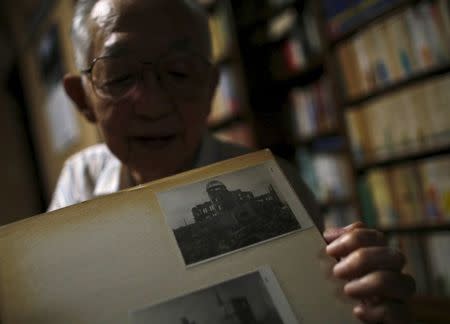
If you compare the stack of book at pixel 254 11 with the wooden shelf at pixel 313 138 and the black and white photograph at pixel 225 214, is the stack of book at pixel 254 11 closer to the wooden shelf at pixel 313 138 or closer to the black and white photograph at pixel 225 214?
the wooden shelf at pixel 313 138

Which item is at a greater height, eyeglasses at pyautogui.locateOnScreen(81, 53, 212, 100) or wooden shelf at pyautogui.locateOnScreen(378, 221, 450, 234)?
eyeglasses at pyautogui.locateOnScreen(81, 53, 212, 100)

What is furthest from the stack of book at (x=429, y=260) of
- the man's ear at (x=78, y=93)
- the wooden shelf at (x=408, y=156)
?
the man's ear at (x=78, y=93)

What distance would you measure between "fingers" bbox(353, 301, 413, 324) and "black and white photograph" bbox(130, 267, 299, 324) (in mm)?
73

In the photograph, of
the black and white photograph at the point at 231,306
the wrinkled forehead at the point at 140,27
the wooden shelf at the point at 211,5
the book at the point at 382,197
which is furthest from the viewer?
the wooden shelf at the point at 211,5

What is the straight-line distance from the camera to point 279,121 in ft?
7.60

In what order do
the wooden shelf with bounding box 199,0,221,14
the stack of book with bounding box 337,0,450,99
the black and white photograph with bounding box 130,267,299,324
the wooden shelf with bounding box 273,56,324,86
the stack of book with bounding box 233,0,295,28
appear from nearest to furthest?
the black and white photograph with bounding box 130,267,299,324, the stack of book with bounding box 337,0,450,99, the wooden shelf with bounding box 273,56,324,86, the stack of book with bounding box 233,0,295,28, the wooden shelf with bounding box 199,0,221,14

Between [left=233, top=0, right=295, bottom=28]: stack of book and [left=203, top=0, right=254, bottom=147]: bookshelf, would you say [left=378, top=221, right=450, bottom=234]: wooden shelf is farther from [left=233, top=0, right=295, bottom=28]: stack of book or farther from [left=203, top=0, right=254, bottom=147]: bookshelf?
[left=233, top=0, right=295, bottom=28]: stack of book

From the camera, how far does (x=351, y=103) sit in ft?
6.06

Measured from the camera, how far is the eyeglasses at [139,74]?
67 centimetres

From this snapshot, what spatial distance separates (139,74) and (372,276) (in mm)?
484

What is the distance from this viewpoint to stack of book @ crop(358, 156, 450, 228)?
5.14ft

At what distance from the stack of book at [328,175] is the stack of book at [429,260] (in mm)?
361

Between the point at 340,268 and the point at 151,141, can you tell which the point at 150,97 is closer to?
the point at 151,141

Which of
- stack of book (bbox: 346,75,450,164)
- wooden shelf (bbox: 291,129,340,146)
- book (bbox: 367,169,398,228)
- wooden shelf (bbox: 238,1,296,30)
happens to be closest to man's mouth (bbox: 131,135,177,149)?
stack of book (bbox: 346,75,450,164)
